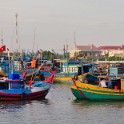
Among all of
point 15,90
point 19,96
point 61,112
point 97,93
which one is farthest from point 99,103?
point 15,90

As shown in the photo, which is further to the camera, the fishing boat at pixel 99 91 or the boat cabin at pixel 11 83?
the boat cabin at pixel 11 83

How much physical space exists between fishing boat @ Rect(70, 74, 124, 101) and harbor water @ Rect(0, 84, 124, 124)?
550 millimetres

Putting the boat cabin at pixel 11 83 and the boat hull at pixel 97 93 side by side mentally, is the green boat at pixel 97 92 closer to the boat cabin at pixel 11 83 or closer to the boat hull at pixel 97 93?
the boat hull at pixel 97 93

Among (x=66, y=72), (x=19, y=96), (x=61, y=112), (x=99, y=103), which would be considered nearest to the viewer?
(x=61, y=112)

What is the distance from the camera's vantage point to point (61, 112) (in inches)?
1098

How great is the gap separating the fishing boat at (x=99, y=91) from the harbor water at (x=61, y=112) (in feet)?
1.80

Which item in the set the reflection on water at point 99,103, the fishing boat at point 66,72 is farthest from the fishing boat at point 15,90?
the fishing boat at point 66,72

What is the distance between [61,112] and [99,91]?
5.03 m

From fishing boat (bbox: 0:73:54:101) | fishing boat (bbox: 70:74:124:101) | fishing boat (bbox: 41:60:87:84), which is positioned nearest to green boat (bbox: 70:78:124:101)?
fishing boat (bbox: 70:74:124:101)

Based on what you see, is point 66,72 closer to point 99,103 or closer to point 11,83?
point 11,83

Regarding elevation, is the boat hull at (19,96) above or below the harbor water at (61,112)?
above

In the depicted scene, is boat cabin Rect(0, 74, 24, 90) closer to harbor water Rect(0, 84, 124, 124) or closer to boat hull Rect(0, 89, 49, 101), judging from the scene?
boat hull Rect(0, 89, 49, 101)

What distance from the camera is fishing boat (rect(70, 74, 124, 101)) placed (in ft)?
105

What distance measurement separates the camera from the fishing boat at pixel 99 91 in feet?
105
